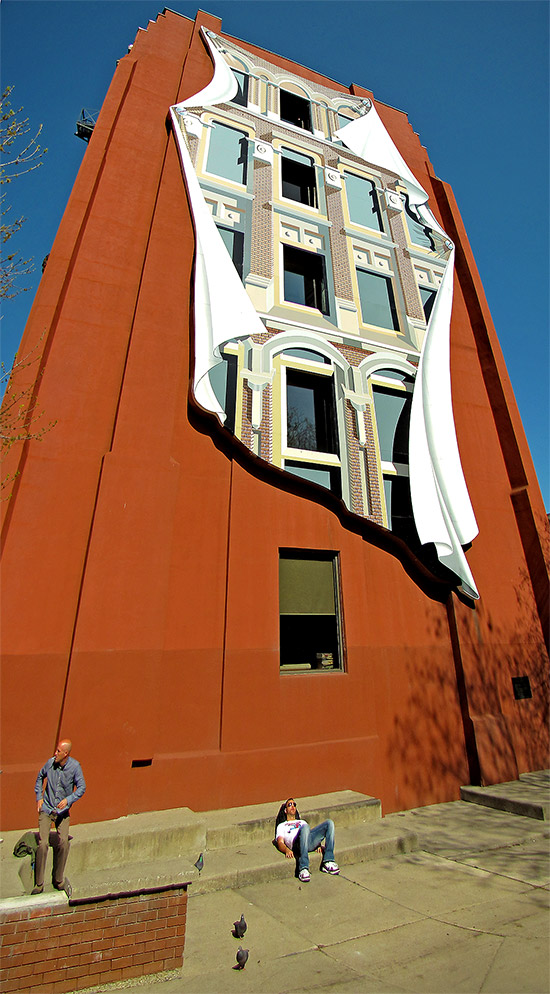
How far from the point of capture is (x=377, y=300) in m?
12.8

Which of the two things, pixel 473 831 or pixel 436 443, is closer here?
pixel 473 831

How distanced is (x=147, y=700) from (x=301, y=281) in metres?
10.6

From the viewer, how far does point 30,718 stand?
654 cm

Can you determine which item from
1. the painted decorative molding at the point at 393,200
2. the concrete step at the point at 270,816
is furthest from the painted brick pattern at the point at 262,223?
the concrete step at the point at 270,816

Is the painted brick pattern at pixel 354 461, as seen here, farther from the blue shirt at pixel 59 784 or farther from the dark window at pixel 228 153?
the dark window at pixel 228 153

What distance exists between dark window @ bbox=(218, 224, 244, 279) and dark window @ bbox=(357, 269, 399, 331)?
3.38 m

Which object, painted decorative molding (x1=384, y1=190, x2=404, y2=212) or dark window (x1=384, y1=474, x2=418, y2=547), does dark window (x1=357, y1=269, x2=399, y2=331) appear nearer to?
painted decorative molding (x1=384, y1=190, x2=404, y2=212)

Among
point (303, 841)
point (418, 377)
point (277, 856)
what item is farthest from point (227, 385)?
point (277, 856)

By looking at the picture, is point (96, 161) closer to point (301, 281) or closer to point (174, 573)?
point (301, 281)

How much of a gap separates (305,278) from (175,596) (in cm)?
924

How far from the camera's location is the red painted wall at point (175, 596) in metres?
6.86

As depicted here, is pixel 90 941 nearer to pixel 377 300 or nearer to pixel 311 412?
pixel 311 412

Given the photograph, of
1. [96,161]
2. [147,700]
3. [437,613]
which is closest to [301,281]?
[96,161]

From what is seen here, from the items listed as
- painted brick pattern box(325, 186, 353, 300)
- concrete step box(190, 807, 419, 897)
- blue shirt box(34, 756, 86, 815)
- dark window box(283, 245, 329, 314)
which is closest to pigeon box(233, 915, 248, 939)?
Answer: concrete step box(190, 807, 419, 897)
